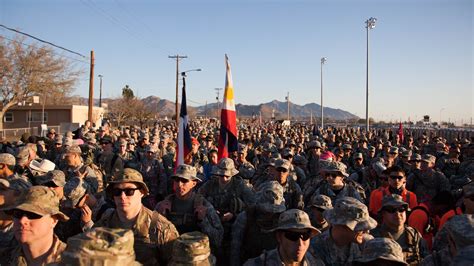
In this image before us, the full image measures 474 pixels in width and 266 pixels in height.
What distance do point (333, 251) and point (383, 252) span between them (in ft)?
2.78

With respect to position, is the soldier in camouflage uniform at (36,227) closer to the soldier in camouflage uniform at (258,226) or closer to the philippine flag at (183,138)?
the soldier in camouflage uniform at (258,226)

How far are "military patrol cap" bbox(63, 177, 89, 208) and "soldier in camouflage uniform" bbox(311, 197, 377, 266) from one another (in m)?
2.64

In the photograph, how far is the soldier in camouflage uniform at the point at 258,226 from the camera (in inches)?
175

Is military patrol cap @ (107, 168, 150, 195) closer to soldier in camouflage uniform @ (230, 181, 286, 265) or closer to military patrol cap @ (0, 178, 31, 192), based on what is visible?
military patrol cap @ (0, 178, 31, 192)

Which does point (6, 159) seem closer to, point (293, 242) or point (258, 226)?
point (258, 226)

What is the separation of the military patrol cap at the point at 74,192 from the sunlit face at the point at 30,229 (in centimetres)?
159

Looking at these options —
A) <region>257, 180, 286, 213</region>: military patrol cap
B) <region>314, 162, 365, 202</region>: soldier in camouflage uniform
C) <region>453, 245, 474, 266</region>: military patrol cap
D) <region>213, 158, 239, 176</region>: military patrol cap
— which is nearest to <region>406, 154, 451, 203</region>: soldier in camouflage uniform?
<region>314, 162, 365, 202</region>: soldier in camouflage uniform

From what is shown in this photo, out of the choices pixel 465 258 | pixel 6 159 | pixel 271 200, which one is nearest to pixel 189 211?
pixel 271 200

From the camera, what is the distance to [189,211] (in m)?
4.53

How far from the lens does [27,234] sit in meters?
2.84

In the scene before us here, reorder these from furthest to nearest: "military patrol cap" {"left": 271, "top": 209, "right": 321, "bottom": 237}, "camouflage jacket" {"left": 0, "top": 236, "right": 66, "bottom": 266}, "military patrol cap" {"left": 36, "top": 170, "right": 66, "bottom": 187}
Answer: "military patrol cap" {"left": 36, "top": 170, "right": 66, "bottom": 187}
"military patrol cap" {"left": 271, "top": 209, "right": 321, "bottom": 237}
"camouflage jacket" {"left": 0, "top": 236, "right": 66, "bottom": 266}

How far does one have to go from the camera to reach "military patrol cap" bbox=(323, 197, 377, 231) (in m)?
3.62

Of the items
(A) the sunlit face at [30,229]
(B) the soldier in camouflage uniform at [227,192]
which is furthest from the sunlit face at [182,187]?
(A) the sunlit face at [30,229]

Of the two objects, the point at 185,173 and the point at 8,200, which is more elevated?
the point at 185,173
